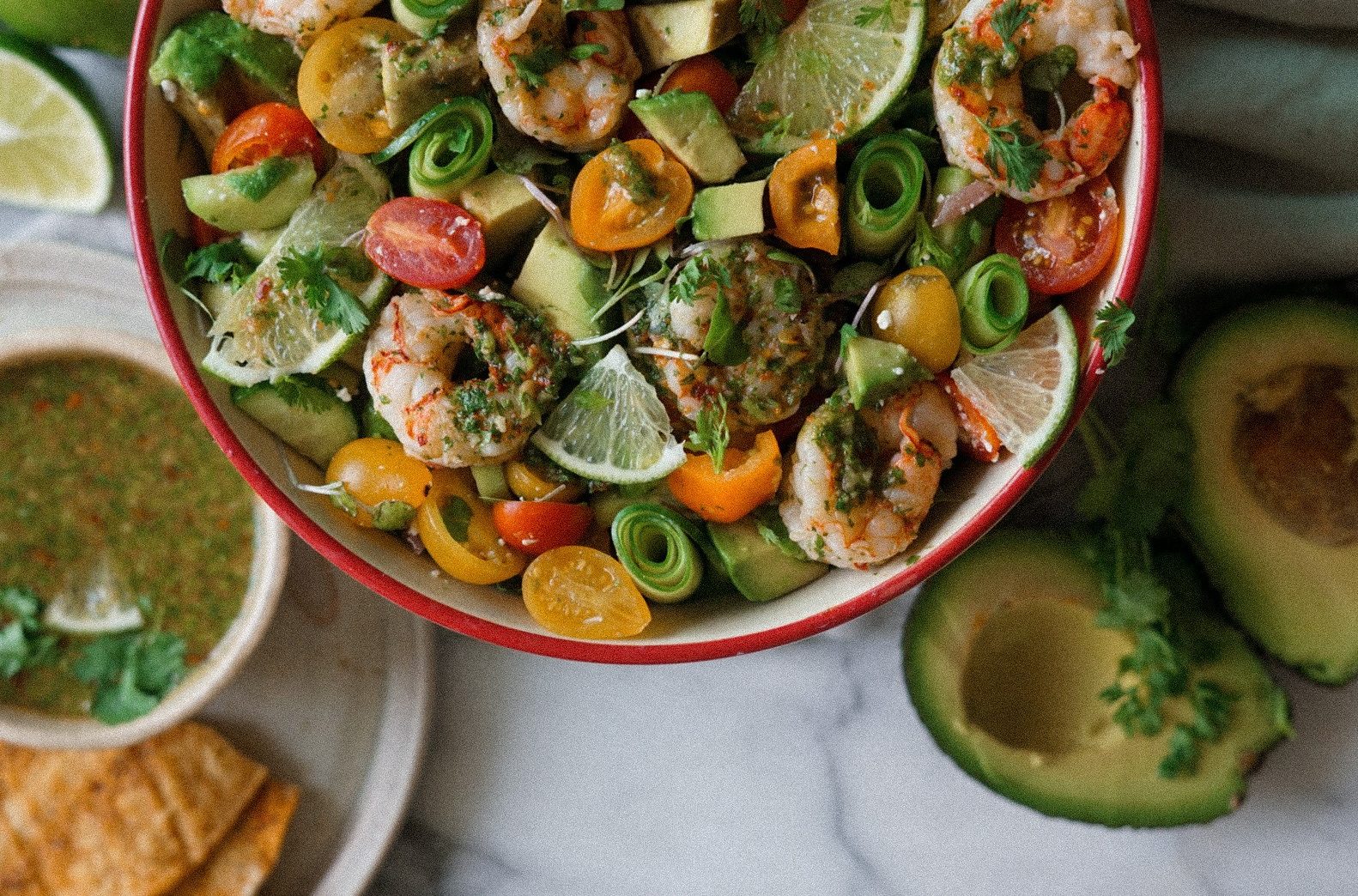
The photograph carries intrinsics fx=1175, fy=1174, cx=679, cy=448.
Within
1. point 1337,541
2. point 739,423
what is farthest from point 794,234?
point 1337,541

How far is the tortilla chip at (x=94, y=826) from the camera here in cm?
338

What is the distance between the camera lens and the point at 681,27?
2.25m

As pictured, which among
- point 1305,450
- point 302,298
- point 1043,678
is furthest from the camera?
point 1043,678

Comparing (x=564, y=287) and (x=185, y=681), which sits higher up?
(x=564, y=287)

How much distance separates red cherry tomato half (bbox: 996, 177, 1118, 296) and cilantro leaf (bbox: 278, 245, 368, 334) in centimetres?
132

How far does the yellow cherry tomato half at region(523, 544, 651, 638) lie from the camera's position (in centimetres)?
244

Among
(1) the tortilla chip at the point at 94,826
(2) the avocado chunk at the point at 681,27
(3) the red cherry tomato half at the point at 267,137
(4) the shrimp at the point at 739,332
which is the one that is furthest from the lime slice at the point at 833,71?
(1) the tortilla chip at the point at 94,826

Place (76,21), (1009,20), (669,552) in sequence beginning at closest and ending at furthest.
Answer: (1009,20), (669,552), (76,21)

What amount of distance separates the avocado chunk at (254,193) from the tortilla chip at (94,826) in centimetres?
189

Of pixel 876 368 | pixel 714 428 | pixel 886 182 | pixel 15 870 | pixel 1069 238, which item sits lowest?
pixel 15 870

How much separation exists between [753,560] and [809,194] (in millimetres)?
738

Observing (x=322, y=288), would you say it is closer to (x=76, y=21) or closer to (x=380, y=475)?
(x=380, y=475)

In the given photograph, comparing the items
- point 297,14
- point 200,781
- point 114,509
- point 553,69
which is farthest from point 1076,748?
point 114,509

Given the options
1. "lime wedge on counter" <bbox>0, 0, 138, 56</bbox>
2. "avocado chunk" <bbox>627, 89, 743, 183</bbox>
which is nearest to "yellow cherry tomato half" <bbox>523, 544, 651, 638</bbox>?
"avocado chunk" <bbox>627, 89, 743, 183</bbox>
